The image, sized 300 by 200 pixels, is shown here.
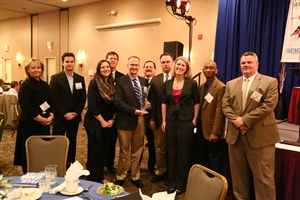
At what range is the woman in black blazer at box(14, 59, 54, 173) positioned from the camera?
2941mm

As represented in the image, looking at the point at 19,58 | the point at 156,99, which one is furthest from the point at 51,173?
the point at 19,58

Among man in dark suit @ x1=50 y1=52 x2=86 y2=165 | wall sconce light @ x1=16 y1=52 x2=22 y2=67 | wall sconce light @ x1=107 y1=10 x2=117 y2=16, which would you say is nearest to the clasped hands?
man in dark suit @ x1=50 y1=52 x2=86 y2=165

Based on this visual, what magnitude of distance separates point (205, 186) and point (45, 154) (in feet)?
4.45

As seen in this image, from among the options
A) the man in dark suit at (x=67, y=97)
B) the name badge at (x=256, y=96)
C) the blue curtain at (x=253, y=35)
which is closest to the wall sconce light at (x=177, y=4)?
the blue curtain at (x=253, y=35)

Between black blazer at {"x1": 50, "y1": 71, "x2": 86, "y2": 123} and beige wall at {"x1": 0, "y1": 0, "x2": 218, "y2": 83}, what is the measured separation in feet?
12.7

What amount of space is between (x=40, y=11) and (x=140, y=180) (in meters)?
8.76

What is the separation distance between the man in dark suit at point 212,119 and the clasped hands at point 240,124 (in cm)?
34

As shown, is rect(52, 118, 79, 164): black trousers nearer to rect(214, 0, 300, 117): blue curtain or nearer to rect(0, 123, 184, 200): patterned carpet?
rect(0, 123, 184, 200): patterned carpet

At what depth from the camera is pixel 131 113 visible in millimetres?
3025

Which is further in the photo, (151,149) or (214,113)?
(151,149)

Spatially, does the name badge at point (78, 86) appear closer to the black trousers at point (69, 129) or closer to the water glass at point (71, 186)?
the black trousers at point (69, 129)

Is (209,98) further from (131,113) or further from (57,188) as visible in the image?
(57,188)

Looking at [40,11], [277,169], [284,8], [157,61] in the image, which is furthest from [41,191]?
[40,11]

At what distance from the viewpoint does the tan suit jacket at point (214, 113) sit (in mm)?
2896
